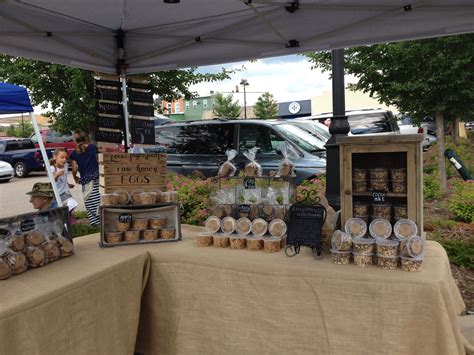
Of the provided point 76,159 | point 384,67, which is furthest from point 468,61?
point 76,159

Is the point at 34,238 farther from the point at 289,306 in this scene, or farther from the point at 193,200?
the point at 193,200

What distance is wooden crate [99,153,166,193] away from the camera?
2.74 meters

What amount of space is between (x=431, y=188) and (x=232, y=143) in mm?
3801

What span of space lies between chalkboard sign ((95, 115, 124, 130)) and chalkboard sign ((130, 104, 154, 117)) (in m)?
0.14

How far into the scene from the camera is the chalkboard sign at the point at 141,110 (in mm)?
3860

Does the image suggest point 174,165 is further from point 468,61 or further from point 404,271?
point 404,271

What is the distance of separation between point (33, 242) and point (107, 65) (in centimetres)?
218

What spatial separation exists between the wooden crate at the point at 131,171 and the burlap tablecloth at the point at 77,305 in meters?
0.45

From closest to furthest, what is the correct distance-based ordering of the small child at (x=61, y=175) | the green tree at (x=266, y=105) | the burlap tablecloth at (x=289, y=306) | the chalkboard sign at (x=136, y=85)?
the burlap tablecloth at (x=289, y=306)
the chalkboard sign at (x=136, y=85)
the small child at (x=61, y=175)
the green tree at (x=266, y=105)

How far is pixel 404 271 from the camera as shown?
194cm

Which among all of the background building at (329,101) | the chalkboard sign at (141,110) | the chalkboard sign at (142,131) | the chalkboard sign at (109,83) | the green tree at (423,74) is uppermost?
the background building at (329,101)

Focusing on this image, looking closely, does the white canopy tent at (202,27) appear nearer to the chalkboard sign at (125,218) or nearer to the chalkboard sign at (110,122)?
the chalkboard sign at (110,122)

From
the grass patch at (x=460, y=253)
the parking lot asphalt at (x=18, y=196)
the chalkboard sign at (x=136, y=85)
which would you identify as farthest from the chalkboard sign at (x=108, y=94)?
the parking lot asphalt at (x=18, y=196)

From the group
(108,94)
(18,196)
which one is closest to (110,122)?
(108,94)
